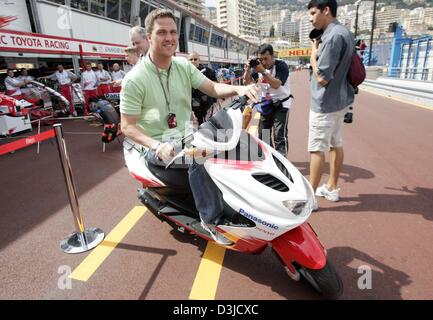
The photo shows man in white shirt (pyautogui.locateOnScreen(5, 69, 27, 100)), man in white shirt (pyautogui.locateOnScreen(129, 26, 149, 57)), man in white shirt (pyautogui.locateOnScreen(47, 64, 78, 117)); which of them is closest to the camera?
man in white shirt (pyautogui.locateOnScreen(129, 26, 149, 57))

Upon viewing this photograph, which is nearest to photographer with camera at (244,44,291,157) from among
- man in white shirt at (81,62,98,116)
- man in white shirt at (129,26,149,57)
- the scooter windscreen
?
man in white shirt at (129,26,149,57)

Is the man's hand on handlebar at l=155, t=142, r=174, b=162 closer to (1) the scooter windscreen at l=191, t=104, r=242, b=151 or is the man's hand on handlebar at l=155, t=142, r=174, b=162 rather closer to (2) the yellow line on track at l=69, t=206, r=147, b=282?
(1) the scooter windscreen at l=191, t=104, r=242, b=151

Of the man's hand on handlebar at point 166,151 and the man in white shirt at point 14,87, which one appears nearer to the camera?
the man's hand on handlebar at point 166,151

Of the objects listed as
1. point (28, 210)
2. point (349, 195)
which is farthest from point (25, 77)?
point (349, 195)

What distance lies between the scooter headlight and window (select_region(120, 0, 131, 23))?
21.2m

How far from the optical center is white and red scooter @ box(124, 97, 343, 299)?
188 centimetres

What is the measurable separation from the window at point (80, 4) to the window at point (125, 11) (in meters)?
4.09

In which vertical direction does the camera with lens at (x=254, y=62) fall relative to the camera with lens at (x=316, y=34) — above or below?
below

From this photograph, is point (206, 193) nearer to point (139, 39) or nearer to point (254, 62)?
point (254, 62)

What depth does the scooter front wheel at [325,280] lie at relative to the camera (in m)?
1.93

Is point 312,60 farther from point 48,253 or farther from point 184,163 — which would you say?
point 48,253

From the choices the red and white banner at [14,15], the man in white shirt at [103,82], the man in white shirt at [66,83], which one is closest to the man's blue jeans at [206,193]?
the man in white shirt at [66,83]

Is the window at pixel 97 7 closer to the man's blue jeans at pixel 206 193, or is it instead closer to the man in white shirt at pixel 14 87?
the man in white shirt at pixel 14 87

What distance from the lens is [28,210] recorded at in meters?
3.52
